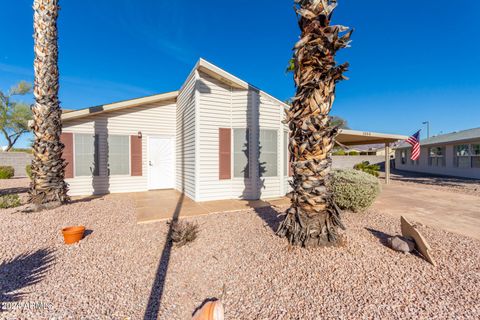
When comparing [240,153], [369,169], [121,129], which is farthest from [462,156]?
[121,129]

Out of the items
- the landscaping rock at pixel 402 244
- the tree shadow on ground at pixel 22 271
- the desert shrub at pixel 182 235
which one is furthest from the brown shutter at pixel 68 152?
the landscaping rock at pixel 402 244

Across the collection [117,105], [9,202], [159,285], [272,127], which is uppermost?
[117,105]

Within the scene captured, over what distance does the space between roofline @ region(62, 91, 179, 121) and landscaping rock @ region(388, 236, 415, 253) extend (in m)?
8.26

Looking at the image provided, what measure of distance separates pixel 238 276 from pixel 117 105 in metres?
Answer: 7.48

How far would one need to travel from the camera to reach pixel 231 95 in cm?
705

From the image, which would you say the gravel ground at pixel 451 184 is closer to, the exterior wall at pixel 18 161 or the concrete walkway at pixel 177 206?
the concrete walkway at pixel 177 206

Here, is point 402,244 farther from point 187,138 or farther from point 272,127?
point 187,138

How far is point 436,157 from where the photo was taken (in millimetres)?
17672

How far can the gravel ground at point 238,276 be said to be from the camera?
84.6 inches

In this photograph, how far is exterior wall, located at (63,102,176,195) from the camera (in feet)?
25.1

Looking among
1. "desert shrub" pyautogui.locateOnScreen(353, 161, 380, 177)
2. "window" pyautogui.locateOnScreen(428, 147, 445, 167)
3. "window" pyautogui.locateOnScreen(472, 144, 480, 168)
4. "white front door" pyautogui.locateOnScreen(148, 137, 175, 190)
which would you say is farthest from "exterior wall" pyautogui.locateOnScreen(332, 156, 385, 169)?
"white front door" pyautogui.locateOnScreen(148, 137, 175, 190)

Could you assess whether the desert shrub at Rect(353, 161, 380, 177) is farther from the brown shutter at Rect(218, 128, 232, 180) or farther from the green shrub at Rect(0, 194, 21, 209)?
the green shrub at Rect(0, 194, 21, 209)

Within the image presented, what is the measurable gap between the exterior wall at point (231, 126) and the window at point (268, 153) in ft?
0.48

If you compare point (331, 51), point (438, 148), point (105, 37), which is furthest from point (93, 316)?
point (438, 148)
